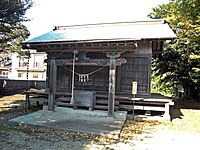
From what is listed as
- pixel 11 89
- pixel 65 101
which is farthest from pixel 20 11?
pixel 11 89

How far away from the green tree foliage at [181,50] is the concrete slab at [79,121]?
6.75 meters

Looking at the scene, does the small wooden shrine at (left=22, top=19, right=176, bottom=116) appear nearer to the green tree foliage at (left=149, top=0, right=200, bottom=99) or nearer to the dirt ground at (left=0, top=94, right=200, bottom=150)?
the green tree foliage at (left=149, top=0, right=200, bottom=99)

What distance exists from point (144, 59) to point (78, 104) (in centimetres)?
401

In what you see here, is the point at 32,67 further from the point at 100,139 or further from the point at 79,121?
the point at 100,139

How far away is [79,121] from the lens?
7641 mm

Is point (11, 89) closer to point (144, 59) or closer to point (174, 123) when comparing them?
point (144, 59)

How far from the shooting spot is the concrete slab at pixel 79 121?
6504 millimetres

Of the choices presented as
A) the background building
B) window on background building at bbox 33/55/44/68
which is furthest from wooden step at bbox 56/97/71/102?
window on background building at bbox 33/55/44/68

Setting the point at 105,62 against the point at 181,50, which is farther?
the point at 181,50

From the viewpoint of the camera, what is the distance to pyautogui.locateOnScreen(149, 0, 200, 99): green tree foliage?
11.4 meters

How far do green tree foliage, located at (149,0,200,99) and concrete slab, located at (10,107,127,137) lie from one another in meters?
6.75

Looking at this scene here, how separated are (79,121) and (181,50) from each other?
11712mm

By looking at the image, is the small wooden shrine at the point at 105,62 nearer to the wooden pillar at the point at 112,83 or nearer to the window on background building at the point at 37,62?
the wooden pillar at the point at 112,83

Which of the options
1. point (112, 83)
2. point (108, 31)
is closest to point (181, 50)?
point (108, 31)
